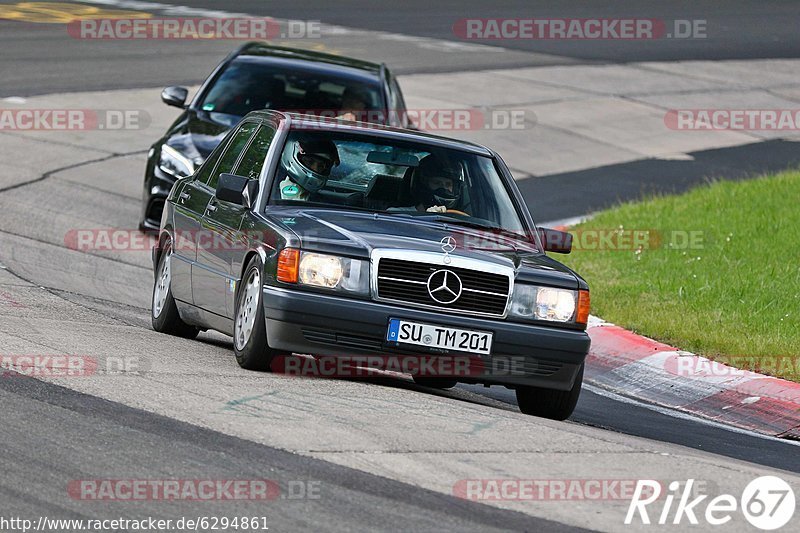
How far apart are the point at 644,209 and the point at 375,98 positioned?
3.83 m

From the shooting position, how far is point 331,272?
26.4 feet

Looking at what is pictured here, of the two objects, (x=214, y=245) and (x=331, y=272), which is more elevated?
(x=331, y=272)

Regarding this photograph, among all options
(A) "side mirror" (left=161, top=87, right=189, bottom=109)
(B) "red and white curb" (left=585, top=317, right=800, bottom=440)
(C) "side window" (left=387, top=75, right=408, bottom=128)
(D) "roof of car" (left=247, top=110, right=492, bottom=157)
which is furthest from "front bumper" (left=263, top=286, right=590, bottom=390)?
(A) "side mirror" (left=161, top=87, right=189, bottom=109)

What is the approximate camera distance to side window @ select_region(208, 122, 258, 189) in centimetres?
986

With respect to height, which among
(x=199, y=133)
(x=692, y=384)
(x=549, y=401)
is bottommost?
(x=692, y=384)

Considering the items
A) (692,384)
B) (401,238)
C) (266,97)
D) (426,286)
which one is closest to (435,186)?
(401,238)

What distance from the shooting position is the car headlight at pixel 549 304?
8219mm

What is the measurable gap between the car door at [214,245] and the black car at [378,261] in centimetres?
1

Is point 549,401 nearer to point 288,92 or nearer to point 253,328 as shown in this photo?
point 253,328

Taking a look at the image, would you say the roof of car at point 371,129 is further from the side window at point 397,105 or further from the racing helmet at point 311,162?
the side window at point 397,105

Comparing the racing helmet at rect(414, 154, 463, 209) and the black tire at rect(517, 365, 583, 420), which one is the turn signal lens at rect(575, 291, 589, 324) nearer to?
the black tire at rect(517, 365, 583, 420)

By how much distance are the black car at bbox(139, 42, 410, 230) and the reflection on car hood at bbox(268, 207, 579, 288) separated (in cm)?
556

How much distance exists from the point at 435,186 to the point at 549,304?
1.27 metres

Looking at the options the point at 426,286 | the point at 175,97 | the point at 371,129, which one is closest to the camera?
the point at 426,286
